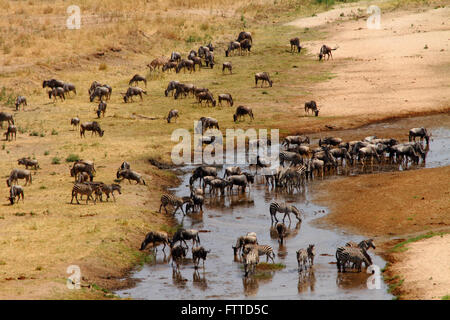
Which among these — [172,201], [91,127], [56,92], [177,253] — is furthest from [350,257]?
[56,92]

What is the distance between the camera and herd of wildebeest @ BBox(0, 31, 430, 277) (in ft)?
79.1

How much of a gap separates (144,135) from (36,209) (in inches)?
545

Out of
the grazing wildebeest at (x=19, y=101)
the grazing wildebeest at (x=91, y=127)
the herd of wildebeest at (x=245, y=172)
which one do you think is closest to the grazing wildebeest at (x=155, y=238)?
the herd of wildebeest at (x=245, y=172)

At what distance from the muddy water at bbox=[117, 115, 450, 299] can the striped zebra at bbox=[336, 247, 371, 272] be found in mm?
322

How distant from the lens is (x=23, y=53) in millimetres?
56281

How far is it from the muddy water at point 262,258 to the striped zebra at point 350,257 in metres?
0.32

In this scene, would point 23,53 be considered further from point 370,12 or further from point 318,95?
point 370,12

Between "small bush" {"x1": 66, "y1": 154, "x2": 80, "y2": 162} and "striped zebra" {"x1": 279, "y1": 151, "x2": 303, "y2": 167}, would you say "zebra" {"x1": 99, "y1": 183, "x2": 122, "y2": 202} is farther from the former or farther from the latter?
"striped zebra" {"x1": 279, "y1": 151, "x2": 303, "y2": 167}

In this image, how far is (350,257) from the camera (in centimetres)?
2302

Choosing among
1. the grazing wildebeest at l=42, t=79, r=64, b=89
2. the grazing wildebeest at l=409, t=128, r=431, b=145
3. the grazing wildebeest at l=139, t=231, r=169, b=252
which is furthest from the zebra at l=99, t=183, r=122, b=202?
the grazing wildebeest at l=42, t=79, r=64, b=89

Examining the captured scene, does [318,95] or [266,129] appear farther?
[318,95]
